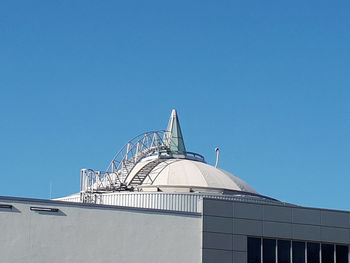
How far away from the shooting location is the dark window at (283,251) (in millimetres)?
49250

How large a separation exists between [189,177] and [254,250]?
59.1 feet

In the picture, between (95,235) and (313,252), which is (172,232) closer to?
(95,235)

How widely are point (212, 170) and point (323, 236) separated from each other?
1993 cm

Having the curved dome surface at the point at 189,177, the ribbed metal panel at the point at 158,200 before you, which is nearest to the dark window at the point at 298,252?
the ribbed metal panel at the point at 158,200

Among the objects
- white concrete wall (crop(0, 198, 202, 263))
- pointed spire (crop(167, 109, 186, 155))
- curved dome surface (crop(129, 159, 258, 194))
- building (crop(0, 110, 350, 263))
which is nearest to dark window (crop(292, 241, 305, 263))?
building (crop(0, 110, 350, 263))

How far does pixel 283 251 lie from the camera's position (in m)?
49.5

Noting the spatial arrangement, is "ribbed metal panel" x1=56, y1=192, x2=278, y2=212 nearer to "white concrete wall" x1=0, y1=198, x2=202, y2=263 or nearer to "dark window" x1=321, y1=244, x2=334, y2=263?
"white concrete wall" x1=0, y1=198, x2=202, y2=263

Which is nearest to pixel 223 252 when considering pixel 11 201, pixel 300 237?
pixel 300 237

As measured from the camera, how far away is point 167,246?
4716cm

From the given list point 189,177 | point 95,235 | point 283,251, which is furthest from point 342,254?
point 189,177

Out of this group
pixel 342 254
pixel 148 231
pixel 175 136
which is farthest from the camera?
pixel 175 136

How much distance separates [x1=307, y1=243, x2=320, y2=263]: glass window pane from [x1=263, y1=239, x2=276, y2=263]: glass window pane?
2.63 meters

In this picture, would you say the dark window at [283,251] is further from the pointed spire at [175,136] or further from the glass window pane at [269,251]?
the pointed spire at [175,136]

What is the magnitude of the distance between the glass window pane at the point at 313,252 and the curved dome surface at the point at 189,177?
1592cm
